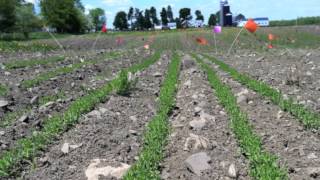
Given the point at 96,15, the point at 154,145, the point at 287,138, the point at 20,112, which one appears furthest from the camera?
the point at 96,15

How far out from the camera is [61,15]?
376 feet

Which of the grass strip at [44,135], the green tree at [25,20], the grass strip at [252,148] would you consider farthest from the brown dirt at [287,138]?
the green tree at [25,20]

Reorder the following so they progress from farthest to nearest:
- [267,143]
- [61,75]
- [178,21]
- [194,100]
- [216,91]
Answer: [178,21], [61,75], [216,91], [194,100], [267,143]

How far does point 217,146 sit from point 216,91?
5517mm

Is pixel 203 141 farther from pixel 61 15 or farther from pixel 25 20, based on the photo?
pixel 61 15

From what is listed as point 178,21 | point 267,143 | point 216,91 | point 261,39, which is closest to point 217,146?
point 267,143

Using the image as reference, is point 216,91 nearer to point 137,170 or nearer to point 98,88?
point 98,88

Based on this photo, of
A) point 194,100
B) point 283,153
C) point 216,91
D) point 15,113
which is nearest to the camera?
point 283,153

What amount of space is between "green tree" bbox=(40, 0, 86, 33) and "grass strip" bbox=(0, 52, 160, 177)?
100693 millimetres

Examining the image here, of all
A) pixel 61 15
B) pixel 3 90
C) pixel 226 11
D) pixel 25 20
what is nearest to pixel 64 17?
pixel 61 15

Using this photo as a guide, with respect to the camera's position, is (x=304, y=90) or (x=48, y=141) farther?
(x=304, y=90)

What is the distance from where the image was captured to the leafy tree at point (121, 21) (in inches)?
6550

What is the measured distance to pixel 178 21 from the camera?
157375 mm

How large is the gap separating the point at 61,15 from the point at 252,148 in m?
110
